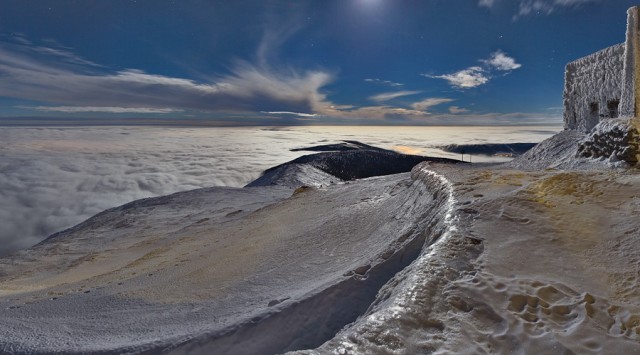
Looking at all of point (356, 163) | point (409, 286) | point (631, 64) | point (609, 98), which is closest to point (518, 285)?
point (409, 286)

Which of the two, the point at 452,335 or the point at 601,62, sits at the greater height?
the point at 601,62

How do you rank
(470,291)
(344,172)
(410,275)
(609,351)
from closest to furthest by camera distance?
(609,351)
(470,291)
(410,275)
(344,172)

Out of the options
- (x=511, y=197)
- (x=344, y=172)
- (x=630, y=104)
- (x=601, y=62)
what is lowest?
(x=344, y=172)

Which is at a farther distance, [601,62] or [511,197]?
[601,62]

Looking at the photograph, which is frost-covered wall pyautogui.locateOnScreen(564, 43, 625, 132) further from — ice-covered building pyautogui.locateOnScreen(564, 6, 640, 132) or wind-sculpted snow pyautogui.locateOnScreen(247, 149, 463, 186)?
wind-sculpted snow pyautogui.locateOnScreen(247, 149, 463, 186)

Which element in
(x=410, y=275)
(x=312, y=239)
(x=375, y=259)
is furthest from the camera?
(x=312, y=239)

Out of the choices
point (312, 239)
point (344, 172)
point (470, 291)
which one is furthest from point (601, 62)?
point (344, 172)

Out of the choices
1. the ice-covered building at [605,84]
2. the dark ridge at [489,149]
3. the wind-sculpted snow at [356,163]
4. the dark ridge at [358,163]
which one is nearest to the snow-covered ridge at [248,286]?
the ice-covered building at [605,84]

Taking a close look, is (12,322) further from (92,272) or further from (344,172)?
(344,172)
